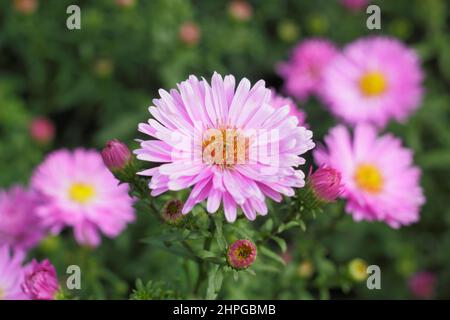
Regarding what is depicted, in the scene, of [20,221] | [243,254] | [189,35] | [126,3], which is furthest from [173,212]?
[126,3]

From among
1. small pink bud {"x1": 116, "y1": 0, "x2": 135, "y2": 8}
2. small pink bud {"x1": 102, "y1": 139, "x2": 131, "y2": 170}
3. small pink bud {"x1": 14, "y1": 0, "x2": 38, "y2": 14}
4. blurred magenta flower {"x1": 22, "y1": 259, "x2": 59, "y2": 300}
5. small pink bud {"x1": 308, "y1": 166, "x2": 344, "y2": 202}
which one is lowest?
blurred magenta flower {"x1": 22, "y1": 259, "x2": 59, "y2": 300}

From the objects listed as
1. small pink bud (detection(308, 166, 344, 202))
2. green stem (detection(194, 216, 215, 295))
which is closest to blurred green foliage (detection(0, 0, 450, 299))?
A: green stem (detection(194, 216, 215, 295))

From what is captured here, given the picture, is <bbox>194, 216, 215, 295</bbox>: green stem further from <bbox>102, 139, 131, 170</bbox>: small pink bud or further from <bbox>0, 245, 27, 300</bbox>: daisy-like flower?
<bbox>0, 245, 27, 300</bbox>: daisy-like flower

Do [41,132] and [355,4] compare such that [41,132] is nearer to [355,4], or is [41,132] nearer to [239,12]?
[239,12]

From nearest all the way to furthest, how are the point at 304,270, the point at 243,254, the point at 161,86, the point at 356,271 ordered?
the point at 243,254 → the point at 356,271 → the point at 304,270 → the point at 161,86

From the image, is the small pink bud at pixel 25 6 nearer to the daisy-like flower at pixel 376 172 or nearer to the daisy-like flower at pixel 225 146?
the daisy-like flower at pixel 376 172

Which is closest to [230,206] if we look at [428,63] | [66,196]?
[66,196]

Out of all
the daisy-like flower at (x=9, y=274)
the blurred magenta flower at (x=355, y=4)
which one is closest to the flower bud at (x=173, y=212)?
the daisy-like flower at (x=9, y=274)
